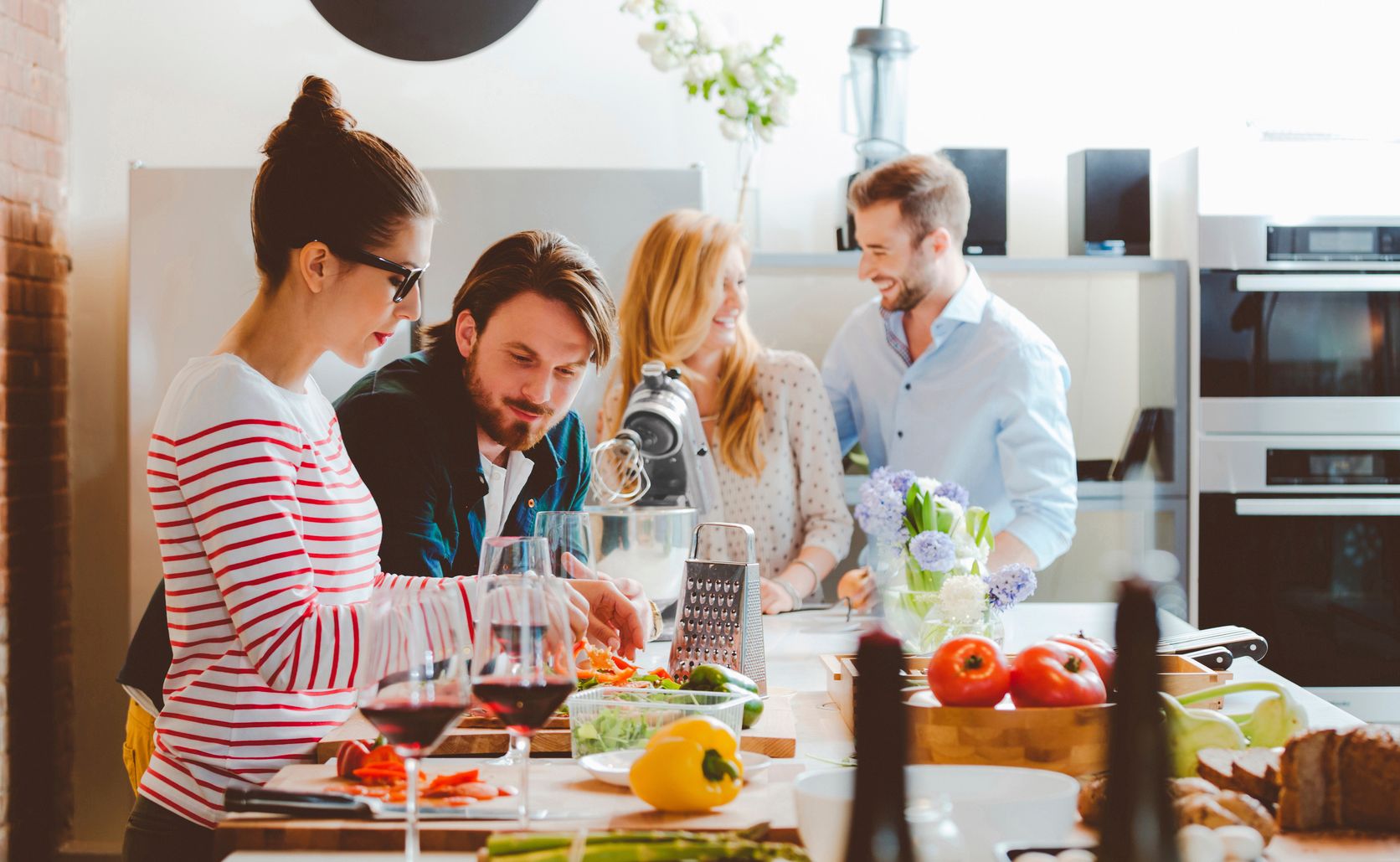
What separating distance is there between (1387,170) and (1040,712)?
245 cm

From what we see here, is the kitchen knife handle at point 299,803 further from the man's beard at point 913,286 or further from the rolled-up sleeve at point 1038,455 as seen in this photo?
the man's beard at point 913,286

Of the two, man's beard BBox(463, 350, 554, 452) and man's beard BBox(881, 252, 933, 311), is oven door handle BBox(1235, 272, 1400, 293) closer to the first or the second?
man's beard BBox(881, 252, 933, 311)

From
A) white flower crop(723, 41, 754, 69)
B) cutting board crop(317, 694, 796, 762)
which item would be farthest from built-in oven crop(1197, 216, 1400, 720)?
cutting board crop(317, 694, 796, 762)

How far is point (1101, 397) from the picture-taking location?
3.64m

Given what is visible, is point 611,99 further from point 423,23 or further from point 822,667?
point 822,667

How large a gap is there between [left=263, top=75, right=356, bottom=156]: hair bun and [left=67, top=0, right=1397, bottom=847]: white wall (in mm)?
2071

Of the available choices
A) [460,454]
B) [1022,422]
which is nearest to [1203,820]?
[460,454]

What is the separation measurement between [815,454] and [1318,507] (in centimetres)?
126

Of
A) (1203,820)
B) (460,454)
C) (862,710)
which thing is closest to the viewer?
(862,710)

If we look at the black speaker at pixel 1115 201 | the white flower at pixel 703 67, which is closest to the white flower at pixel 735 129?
the white flower at pixel 703 67

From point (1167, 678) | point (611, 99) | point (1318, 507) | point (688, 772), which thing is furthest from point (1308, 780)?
point (611, 99)

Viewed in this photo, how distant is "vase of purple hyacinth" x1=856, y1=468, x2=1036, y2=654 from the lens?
68.4 inches

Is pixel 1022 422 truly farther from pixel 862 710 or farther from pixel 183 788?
pixel 862 710

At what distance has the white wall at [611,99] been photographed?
3328 mm
